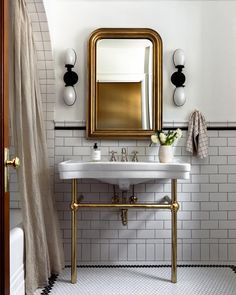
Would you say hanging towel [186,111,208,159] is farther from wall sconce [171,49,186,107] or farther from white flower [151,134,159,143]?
white flower [151,134,159,143]

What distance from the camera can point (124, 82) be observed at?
11.0 ft

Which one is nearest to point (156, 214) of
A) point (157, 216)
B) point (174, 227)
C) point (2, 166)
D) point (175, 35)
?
point (157, 216)

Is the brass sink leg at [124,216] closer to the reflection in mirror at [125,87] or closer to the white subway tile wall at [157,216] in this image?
the white subway tile wall at [157,216]

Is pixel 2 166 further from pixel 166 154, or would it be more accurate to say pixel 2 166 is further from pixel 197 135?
pixel 197 135

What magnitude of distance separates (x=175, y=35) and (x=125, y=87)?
65 centimetres

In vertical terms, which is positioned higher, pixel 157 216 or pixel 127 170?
pixel 127 170

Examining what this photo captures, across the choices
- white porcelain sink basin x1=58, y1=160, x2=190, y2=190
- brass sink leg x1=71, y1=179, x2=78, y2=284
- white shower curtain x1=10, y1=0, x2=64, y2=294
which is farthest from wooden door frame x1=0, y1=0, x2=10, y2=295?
brass sink leg x1=71, y1=179, x2=78, y2=284

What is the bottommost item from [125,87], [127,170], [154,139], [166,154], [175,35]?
[127,170]

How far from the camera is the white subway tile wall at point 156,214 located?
134 inches

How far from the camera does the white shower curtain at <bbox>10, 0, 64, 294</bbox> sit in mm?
2531

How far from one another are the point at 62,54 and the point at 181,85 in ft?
3.56

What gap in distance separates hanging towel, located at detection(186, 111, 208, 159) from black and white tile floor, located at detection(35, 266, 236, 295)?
3.23 ft

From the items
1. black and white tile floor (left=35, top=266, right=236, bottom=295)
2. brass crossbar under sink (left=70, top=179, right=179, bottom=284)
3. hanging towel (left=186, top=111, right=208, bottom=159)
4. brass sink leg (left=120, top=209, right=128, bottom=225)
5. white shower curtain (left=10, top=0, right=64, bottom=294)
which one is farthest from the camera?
hanging towel (left=186, top=111, right=208, bottom=159)

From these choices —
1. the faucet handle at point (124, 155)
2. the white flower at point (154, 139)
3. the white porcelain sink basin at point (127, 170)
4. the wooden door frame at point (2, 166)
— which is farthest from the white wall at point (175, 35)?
the wooden door frame at point (2, 166)
